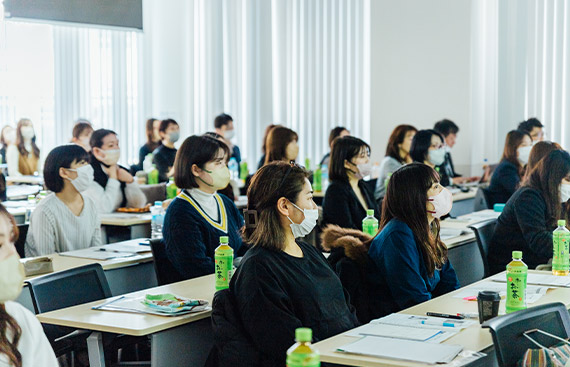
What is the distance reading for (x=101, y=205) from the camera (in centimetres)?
611

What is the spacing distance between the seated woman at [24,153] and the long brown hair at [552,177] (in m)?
6.82

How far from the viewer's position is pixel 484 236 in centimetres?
463

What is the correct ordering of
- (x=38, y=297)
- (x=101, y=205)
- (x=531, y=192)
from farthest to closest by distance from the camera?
(x=101, y=205) → (x=531, y=192) → (x=38, y=297)

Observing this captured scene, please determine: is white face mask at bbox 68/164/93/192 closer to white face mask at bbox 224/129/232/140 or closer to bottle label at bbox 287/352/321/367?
bottle label at bbox 287/352/321/367

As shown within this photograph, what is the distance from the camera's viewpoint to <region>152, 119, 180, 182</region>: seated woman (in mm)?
8352

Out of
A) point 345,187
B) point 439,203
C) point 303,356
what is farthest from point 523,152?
point 303,356

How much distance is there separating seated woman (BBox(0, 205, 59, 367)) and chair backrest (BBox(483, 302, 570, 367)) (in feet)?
4.13

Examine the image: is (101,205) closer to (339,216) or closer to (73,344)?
(339,216)

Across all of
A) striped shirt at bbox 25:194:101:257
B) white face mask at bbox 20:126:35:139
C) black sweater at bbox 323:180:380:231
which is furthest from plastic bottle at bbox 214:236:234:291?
white face mask at bbox 20:126:35:139

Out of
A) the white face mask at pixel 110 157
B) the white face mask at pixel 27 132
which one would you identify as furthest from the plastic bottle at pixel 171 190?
the white face mask at pixel 27 132

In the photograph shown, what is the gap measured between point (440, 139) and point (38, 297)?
14.9ft

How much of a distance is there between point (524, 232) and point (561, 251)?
662 millimetres

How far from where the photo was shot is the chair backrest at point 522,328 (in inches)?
91.7

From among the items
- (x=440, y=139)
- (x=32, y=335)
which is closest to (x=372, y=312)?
Answer: (x=32, y=335)
